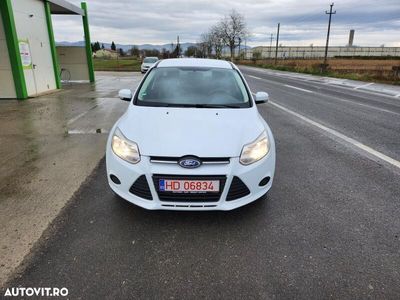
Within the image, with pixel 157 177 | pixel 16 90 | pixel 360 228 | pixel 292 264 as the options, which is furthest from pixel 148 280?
pixel 16 90

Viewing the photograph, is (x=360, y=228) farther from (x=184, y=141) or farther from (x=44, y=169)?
(x=44, y=169)

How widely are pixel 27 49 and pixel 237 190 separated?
12.8m

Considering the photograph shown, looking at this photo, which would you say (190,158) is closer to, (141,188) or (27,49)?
(141,188)

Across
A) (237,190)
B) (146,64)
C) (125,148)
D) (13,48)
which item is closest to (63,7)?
(13,48)

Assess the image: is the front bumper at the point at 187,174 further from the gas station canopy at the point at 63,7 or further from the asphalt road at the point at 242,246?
the gas station canopy at the point at 63,7

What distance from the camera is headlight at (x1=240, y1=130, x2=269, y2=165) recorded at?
2.91 m

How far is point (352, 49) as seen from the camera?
108m

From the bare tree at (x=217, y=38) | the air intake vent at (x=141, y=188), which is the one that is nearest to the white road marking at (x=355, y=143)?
the air intake vent at (x=141, y=188)

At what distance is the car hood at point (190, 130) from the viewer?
9.32 ft

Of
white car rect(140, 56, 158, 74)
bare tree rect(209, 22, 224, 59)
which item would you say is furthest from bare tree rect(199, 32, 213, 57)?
white car rect(140, 56, 158, 74)

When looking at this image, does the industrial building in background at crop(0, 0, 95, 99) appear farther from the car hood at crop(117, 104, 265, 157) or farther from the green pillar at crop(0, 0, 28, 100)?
the car hood at crop(117, 104, 265, 157)

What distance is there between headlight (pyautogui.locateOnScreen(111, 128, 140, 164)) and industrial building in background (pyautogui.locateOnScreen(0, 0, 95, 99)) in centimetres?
1063

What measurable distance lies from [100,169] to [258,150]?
8.45ft

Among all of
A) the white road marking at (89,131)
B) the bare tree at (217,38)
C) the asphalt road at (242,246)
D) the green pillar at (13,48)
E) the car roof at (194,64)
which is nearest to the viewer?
the asphalt road at (242,246)
